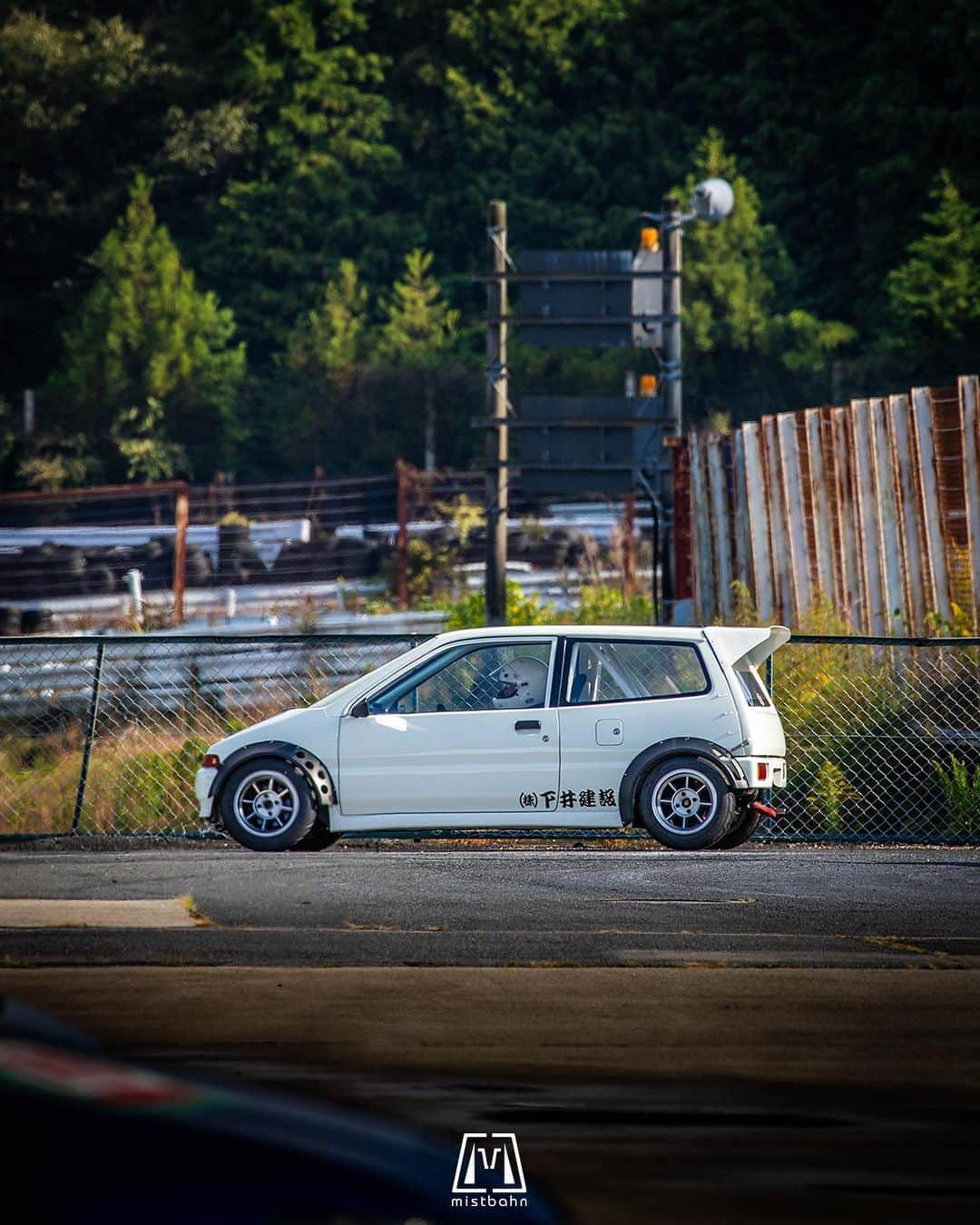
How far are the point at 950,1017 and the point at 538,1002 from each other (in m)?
1.64

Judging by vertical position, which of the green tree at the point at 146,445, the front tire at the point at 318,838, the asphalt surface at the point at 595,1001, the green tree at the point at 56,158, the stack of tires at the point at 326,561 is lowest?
the asphalt surface at the point at 595,1001

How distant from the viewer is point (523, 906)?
10.5 m

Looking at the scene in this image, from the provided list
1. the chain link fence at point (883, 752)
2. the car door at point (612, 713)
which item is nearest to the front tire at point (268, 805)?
the car door at point (612, 713)

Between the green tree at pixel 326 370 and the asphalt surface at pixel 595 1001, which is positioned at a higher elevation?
the green tree at pixel 326 370

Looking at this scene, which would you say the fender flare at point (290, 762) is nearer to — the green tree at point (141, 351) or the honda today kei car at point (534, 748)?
the honda today kei car at point (534, 748)

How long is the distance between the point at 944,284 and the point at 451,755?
46.2 m

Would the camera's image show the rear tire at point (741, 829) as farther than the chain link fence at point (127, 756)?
No

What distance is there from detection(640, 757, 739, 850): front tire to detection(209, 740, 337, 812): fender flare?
1.99 metres

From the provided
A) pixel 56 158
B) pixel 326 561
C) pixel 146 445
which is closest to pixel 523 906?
pixel 326 561

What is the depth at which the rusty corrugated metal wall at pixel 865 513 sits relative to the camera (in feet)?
56.6

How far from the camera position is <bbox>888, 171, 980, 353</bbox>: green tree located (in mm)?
55375

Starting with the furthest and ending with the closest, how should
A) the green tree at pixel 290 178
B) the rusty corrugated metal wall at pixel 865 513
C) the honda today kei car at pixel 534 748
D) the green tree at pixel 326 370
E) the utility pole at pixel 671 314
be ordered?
1. the green tree at pixel 290 178
2. the green tree at pixel 326 370
3. the utility pole at pixel 671 314
4. the rusty corrugated metal wall at pixel 865 513
5. the honda today kei car at pixel 534 748

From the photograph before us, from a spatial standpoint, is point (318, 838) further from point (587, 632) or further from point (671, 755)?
point (671, 755)

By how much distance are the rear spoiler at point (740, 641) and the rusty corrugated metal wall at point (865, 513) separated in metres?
4.45
